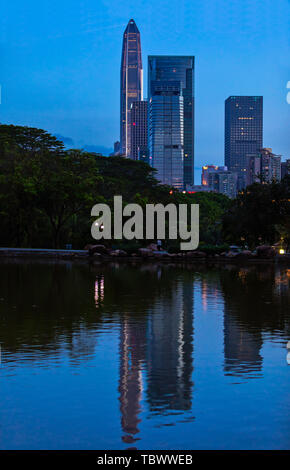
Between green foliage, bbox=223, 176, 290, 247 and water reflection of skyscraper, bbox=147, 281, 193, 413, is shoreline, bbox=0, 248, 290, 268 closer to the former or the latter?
green foliage, bbox=223, 176, 290, 247

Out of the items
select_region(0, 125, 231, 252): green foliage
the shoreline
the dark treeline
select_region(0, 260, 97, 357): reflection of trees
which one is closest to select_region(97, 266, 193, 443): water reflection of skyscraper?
select_region(0, 260, 97, 357): reflection of trees

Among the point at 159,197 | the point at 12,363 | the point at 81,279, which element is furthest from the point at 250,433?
the point at 159,197

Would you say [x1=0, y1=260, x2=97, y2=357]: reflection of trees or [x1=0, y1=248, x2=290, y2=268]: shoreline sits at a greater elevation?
[x1=0, y1=248, x2=290, y2=268]: shoreline

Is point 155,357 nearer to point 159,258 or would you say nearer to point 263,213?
point 159,258

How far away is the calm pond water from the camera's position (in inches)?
224

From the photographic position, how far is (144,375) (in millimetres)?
7883

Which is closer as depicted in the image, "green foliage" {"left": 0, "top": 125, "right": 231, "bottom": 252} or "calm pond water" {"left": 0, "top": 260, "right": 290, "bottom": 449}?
"calm pond water" {"left": 0, "top": 260, "right": 290, "bottom": 449}

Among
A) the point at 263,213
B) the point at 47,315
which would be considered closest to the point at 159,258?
the point at 263,213

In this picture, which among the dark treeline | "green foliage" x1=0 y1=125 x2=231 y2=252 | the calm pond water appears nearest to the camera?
the calm pond water

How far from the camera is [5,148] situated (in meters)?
50.4

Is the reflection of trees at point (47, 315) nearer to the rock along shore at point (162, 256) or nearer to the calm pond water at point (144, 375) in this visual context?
the calm pond water at point (144, 375)

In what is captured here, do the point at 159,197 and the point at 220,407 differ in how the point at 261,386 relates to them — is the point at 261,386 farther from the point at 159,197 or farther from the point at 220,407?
the point at 159,197

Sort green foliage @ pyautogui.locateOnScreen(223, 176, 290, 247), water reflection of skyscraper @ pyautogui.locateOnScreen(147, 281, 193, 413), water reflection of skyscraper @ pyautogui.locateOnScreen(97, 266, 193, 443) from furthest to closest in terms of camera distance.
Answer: green foliage @ pyautogui.locateOnScreen(223, 176, 290, 247) → water reflection of skyscraper @ pyautogui.locateOnScreen(147, 281, 193, 413) → water reflection of skyscraper @ pyautogui.locateOnScreen(97, 266, 193, 443)

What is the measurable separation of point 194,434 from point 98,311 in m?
8.55
